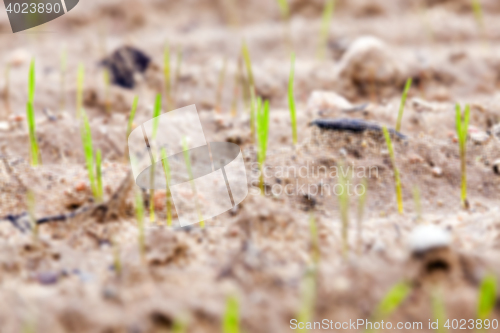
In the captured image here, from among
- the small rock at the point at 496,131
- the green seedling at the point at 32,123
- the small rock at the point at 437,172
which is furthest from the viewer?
the small rock at the point at 496,131

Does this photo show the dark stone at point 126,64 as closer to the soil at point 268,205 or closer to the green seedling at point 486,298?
the soil at point 268,205

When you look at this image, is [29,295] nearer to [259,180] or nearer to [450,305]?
[259,180]

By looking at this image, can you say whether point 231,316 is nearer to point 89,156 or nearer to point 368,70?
point 89,156

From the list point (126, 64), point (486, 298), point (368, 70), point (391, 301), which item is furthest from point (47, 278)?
point (368, 70)

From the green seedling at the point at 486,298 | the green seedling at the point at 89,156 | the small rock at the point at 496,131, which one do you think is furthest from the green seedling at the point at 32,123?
the small rock at the point at 496,131

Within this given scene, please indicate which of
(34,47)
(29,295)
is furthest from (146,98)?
(29,295)

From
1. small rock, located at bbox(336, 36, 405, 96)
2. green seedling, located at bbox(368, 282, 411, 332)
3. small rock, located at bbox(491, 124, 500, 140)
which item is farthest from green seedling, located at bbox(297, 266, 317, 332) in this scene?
small rock, located at bbox(336, 36, 405, 96)
